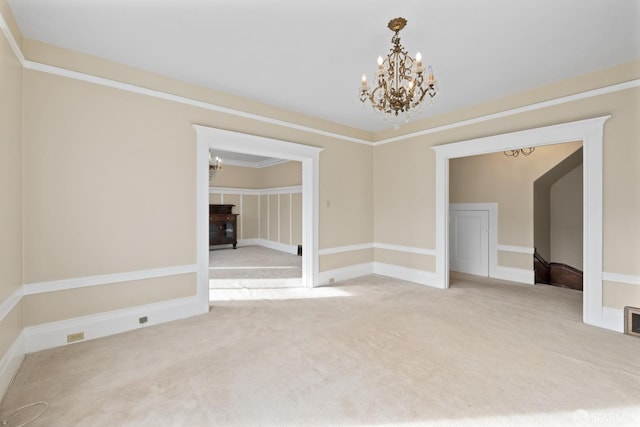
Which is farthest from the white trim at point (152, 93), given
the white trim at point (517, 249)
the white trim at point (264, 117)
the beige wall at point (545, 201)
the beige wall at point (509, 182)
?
the beige wall at point (545, 201)

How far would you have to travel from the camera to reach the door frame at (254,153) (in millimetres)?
3500

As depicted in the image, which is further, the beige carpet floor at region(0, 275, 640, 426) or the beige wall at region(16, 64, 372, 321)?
the beige wall at region(16, 64, 372, 321)

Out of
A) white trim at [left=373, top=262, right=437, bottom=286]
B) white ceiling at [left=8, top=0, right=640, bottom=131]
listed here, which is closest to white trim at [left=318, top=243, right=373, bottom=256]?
white trim at [left=373, top=262, right=437, bottom=286]

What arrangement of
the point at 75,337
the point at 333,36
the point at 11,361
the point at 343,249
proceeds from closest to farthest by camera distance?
the point at 11,361
the point at 333,36
the point at 75,337
the point at 343,249

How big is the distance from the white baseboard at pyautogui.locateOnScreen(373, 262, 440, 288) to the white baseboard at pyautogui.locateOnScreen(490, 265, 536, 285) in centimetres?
149

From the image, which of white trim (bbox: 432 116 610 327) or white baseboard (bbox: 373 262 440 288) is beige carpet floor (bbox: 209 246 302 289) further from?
white trim (bbox: 432 116 610 327)

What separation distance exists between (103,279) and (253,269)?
10.9ft

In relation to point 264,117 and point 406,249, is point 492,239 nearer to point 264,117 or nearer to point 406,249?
point 406,249

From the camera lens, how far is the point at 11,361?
2.16 metres

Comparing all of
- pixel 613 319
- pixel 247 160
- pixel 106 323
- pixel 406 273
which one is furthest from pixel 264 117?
pixel 247 160

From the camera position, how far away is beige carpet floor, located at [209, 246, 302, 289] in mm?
4906

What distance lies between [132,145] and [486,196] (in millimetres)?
5707

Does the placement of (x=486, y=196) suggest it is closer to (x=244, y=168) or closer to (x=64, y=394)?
(x=64, y=394)

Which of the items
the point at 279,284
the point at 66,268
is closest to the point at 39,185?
the point at 66,268
